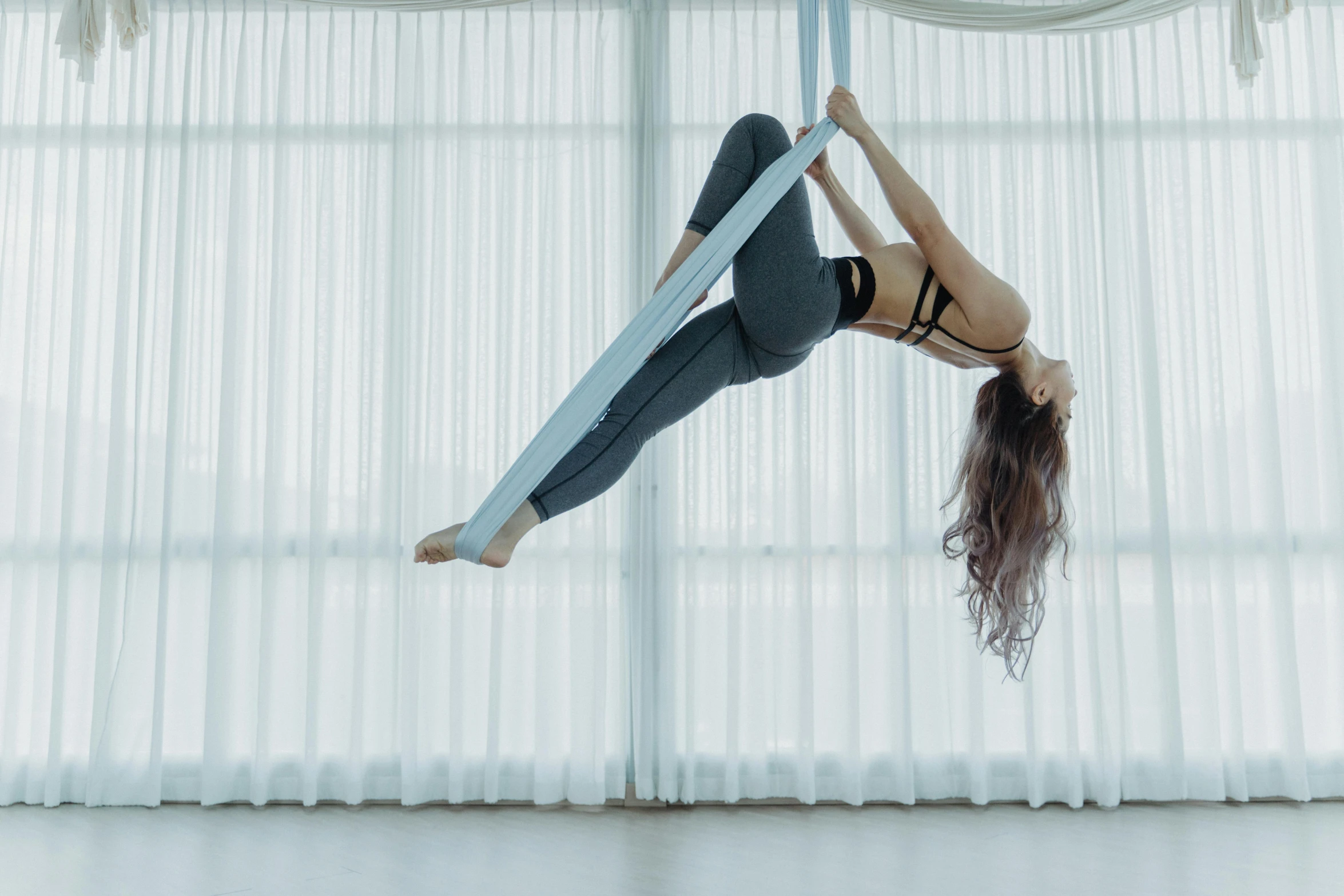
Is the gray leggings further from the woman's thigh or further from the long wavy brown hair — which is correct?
the long wavy brown hair

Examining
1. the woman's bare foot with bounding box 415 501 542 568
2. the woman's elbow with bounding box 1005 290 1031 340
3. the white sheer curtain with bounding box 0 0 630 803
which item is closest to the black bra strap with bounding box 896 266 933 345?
Answer: the woman's elbow with bounding box 1005 290 1031 340

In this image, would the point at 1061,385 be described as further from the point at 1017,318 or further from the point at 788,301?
the point at 788,301

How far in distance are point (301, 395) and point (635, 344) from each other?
6.49ft

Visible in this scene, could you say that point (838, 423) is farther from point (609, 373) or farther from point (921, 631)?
point (609, 373)

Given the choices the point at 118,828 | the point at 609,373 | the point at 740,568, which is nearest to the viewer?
the point at 609,373

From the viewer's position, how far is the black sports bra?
2.01 m

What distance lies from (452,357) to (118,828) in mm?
1887

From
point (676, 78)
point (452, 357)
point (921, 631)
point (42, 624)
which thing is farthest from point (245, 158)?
point (921, 631)

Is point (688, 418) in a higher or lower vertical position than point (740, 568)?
higher

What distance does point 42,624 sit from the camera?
3.32m

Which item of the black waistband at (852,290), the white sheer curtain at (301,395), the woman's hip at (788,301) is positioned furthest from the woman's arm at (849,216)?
the white sheer curtain at (301,395)

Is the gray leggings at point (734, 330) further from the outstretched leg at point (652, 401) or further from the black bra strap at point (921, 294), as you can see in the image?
the black bra strap at point (921, 294)

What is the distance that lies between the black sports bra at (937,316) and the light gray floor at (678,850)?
1.49 metres

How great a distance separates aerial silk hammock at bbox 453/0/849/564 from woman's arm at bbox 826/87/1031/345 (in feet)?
0.52
